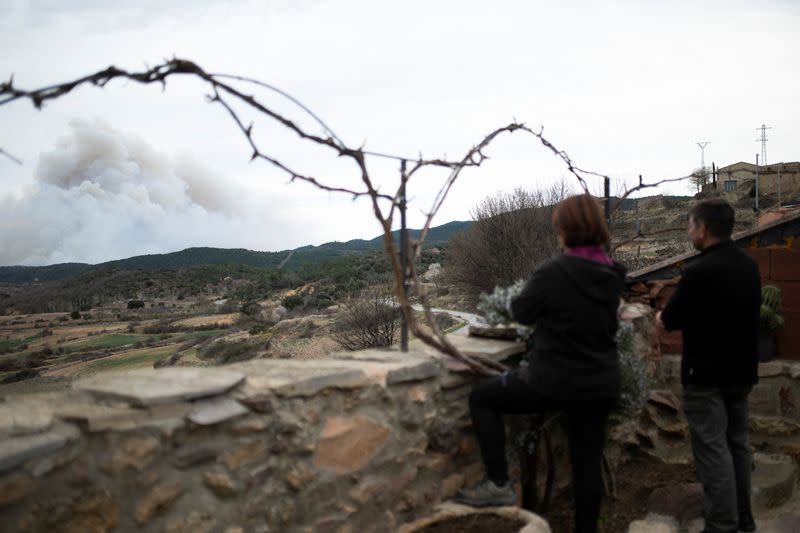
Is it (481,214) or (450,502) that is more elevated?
(481,214)

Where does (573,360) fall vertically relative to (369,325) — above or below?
above

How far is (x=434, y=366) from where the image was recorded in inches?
111

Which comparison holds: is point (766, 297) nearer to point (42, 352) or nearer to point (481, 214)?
point (481, 214)

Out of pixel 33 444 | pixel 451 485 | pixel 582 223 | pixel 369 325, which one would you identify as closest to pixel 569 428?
pixel 451 485

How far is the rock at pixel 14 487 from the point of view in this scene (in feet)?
5.32

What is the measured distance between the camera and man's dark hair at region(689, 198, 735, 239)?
292 cm

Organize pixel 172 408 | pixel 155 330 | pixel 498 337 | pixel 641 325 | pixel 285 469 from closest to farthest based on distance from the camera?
pixel 172 408, pixel 285 469, pixel 498 337, pixel 641 325, pixel 155 330

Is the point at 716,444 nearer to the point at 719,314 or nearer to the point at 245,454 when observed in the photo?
the point at 719,314

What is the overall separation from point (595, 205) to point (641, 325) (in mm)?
2347

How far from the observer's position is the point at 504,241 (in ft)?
67.8

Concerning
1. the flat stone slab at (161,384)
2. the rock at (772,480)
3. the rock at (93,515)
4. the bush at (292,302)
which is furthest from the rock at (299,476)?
the bush at (292,302)

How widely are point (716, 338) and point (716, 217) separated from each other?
1.96 feet

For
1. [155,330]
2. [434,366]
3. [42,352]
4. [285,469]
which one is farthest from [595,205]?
[155,330]

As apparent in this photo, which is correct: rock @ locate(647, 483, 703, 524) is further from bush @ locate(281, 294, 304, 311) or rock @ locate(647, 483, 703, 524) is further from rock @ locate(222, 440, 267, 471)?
bush @ locate(281, 294, 304, 311)
